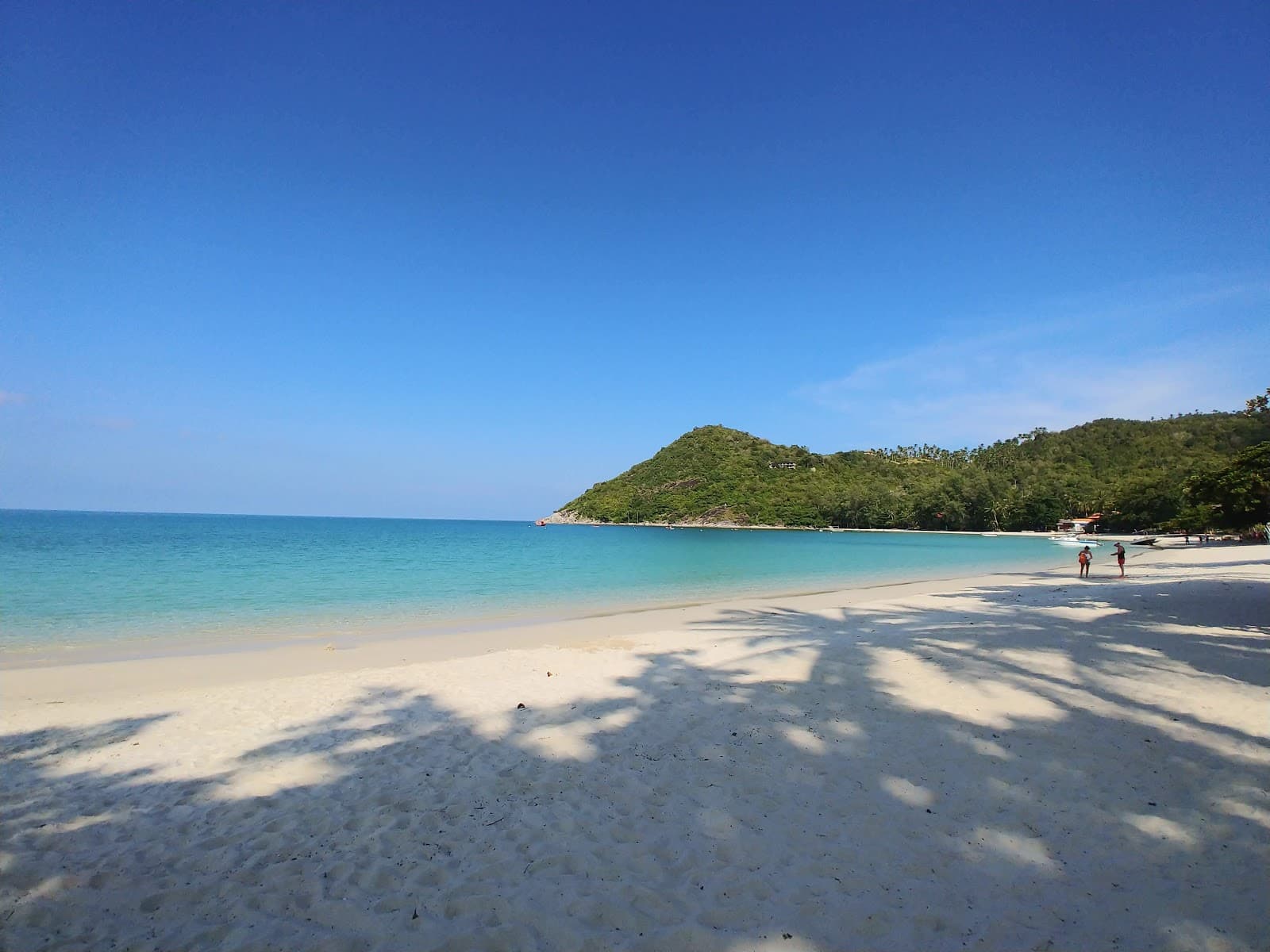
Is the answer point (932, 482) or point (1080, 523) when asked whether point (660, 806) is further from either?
point (932, 482)

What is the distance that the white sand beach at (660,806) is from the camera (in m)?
3.12

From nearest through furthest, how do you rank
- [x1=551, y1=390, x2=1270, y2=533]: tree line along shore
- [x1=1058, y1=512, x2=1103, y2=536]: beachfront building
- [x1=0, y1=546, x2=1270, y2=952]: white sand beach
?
1. [x1=0, y1=546, x2=1270, y2=952]: white sand beach
2. [x1=1058, y1=512, x2=1103, y2=536]: beachfront building
3. [x1=551, y1=390, x2=1270, y2=533]: tree line along shore

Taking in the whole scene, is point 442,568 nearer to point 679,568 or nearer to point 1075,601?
point 679,568

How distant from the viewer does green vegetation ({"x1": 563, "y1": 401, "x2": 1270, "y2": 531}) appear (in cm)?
9294

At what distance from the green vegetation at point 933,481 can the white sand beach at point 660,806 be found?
73055 millimetres

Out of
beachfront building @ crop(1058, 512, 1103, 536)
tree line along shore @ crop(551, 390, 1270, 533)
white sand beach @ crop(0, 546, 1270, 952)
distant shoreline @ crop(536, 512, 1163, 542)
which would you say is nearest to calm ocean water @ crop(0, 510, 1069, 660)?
white sand beach @ crop(0, 546, 1270, 952)

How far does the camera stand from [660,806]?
4.42 meters

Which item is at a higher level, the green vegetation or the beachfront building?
the green vegetation

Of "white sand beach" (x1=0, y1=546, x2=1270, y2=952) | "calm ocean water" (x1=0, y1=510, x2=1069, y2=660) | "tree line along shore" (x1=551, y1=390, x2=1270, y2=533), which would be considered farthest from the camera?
"tree line along shore" (x1=551, y1=390, x2=1270, y2=533)

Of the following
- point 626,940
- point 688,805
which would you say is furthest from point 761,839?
point 626,940

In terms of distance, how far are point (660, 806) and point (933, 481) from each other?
431 ft

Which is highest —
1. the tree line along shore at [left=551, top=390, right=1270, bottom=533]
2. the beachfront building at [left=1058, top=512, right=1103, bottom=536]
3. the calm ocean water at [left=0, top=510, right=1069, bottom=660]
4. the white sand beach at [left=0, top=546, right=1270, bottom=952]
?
the tree line along shore at [left=551, top=390, right=1270, bottom=533]

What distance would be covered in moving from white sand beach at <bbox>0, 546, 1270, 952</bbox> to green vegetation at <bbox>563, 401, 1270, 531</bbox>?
73.1 m

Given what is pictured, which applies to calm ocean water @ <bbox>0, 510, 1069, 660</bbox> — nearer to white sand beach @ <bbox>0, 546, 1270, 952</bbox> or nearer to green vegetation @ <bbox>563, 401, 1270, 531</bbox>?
white sand beach @ <bbox>0, 546, 1270, 952</bbox>
